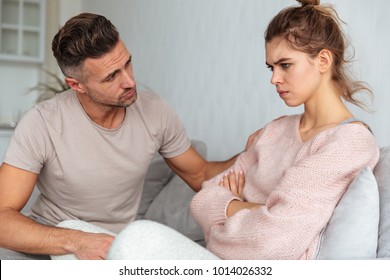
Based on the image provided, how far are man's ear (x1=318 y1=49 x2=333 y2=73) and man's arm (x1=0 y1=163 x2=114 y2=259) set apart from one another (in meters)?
0.78

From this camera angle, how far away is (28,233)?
199 cm

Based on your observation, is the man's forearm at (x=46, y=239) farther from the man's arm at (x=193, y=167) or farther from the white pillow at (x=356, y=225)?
the man's arm at (x=193, y=167)

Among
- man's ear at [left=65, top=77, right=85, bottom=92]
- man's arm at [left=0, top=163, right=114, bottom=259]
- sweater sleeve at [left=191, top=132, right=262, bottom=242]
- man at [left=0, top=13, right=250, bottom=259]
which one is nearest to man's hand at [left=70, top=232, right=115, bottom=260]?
man's arm at [left=0, top=163, right=114, bottom=259]

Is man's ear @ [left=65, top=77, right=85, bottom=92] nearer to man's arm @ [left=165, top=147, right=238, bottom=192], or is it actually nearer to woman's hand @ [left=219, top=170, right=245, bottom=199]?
man's arm @ [left=165, top=147, right=238, bottom=192]

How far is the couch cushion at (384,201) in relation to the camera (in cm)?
160

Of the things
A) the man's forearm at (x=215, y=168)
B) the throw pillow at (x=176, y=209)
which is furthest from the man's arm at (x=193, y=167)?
the throw pillow at (x=176, y=209)

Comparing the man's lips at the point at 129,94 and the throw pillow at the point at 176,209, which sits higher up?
the man's lips at the point at 129,94

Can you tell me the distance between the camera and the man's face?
2301 millimetres

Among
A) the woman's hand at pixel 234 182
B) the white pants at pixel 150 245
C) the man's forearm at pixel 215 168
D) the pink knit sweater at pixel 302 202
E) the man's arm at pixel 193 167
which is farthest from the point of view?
the man's arm at pixel 193 167

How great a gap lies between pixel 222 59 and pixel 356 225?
1.99 meters

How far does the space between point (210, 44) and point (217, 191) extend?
1.79m

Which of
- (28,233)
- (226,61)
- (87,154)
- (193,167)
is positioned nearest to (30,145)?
(87,154)
